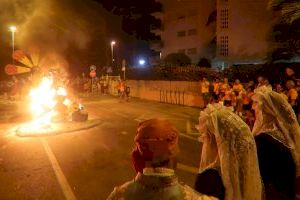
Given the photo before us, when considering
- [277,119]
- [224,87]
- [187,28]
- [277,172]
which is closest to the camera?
[277,172]

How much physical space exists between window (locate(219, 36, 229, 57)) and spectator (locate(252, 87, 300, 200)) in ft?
114

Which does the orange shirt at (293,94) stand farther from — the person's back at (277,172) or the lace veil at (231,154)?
the lace veil at (231,154)

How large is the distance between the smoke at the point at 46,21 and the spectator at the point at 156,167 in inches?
1299

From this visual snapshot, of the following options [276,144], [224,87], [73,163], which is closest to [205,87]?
[224,87]

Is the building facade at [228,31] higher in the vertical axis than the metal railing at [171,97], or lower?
higher

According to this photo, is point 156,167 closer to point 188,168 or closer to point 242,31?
point 188,168

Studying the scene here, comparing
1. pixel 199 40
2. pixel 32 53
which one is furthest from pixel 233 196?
pixel 199 40

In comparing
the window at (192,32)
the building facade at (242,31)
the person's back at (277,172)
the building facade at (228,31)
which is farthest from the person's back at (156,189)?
the window at (192,32)

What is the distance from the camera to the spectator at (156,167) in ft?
7.07

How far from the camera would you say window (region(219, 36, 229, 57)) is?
38.2m

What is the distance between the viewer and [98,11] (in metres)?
51.0

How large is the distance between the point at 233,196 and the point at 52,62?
32.5 m

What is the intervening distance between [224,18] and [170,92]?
13.2 m

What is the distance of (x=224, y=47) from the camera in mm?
38406
